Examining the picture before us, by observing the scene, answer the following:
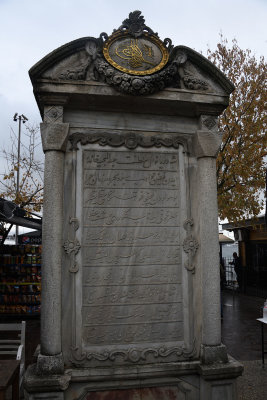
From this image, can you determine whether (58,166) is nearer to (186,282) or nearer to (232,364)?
(186,282)

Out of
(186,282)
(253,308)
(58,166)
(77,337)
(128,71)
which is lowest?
(253,308)

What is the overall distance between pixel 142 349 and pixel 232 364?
96 cm

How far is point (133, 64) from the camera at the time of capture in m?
4.05

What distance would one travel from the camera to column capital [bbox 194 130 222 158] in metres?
4.15

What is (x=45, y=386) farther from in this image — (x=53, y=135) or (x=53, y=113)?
(x=53, y=113)

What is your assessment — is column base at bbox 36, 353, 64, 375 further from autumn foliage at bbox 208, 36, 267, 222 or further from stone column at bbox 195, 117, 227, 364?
autumn foliage at bbox 208, 36, 267, 222

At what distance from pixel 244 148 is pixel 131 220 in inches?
373

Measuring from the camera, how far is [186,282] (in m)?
4.09

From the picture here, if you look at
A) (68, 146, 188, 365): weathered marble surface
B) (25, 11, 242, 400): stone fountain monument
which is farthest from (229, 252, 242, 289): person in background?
(68, 146, 188, 365): weathered marble surface

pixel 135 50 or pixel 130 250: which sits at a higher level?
pixel 135 50

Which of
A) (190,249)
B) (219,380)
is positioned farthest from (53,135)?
(219,380)

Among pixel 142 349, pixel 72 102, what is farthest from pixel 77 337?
pixel 72 102

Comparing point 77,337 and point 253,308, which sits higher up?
point 77,337

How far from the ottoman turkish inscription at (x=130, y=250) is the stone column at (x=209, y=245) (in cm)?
28
